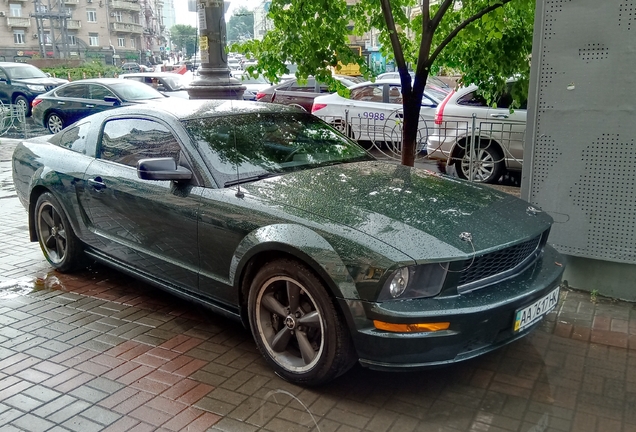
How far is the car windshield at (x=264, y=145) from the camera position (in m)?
4.12

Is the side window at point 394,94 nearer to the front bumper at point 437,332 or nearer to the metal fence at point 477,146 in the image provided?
the metal fence at point 477,146

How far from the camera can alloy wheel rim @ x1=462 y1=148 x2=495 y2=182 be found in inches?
355

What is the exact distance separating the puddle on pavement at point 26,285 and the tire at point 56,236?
0.49 ft

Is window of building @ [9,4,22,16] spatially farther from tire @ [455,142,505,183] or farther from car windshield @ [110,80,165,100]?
tire @ [455,142,505,183]

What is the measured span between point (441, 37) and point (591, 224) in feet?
9.68

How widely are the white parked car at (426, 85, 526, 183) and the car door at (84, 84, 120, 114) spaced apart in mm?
8463

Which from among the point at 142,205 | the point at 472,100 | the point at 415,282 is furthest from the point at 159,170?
the point at 472,100

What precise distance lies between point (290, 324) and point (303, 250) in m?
0.52

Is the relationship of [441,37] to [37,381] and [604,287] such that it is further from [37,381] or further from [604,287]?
[37,381]

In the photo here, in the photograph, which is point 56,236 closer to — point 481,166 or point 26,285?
point 26,285

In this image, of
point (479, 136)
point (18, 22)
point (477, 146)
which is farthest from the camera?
point (18, 22)

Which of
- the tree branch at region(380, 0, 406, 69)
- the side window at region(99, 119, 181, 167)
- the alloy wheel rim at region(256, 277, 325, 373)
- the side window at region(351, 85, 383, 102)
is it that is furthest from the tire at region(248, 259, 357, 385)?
the side window at region(351, 85, 383, 102)

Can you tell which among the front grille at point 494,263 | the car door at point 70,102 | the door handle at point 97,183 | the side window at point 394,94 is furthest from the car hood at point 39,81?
the front grille at point 494,263

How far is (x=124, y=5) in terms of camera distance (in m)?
83.6
